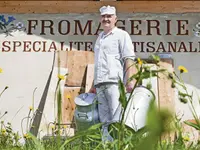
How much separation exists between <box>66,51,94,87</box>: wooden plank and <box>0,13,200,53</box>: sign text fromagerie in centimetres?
28

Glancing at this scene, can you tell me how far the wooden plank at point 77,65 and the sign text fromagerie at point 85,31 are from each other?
0.91 ft

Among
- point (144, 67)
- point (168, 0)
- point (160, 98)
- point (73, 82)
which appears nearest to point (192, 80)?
point (160, 98)

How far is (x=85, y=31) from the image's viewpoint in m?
6.44

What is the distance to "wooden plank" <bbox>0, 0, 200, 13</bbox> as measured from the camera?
6469 mm

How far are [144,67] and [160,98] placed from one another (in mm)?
4919

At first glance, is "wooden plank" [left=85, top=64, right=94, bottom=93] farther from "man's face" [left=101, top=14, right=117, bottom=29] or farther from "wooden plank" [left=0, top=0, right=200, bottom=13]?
→ "man's face" [left=101, top=14, right=117, bottom=29]

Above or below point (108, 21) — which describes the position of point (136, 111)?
below

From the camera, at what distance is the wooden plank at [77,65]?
5980 millimetres

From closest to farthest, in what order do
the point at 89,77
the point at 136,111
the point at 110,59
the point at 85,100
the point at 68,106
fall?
the point at 136,111 < the point at 110,59 < the point at 85,100 < the point at 68,106 < the point at 89,77

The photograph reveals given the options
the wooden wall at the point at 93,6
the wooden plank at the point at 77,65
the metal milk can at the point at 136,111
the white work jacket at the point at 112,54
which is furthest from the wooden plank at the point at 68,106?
the metal milk can at the point at 136,111

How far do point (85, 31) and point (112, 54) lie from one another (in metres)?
2.16

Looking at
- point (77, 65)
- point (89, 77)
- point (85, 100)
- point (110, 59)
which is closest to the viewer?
point (110, 59)

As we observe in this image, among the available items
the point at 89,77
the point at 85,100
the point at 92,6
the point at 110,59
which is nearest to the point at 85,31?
the point at 92,6

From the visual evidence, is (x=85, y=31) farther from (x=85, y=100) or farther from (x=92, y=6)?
(x=85, y=100)
